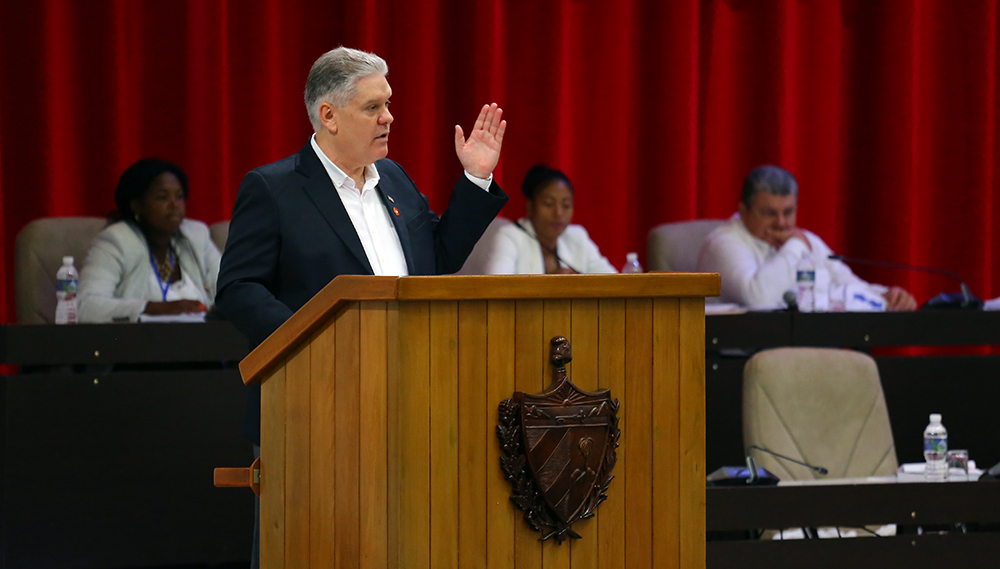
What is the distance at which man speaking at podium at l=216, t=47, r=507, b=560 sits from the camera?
67.8 inches

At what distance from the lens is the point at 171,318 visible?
11.3ft

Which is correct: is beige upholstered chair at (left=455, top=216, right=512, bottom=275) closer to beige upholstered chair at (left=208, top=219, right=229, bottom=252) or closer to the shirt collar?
beige upholstered chair at (left=208, top=219, right=229, bottom=252)

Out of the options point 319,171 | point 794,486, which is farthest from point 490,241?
point 319,171

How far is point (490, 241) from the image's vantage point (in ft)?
14.4

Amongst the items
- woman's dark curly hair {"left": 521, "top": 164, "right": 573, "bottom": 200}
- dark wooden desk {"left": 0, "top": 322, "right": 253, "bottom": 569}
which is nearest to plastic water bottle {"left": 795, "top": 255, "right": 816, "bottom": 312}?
woman's dark curly hair {"left": 521, "top": 164, "right": 573, "bottom": 200}

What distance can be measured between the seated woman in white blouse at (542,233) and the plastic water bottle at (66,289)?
1524 millimetres

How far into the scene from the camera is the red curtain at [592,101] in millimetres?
4742

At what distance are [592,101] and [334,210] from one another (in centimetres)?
375

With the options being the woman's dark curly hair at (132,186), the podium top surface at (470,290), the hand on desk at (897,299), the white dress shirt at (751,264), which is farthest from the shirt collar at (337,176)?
the hand on desk at (897,299)

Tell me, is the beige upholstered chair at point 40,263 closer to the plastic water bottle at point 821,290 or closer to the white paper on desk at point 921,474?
the plastic water bottle at point 821,290

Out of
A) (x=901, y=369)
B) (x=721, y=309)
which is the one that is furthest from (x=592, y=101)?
(x=901, y=369)

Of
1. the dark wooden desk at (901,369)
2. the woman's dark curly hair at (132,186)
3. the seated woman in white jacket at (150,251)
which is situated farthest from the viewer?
the woman's dark curly hair at (132,186)

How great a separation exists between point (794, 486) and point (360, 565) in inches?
60.6

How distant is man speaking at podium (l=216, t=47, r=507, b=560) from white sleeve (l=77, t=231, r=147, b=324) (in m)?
2.05
